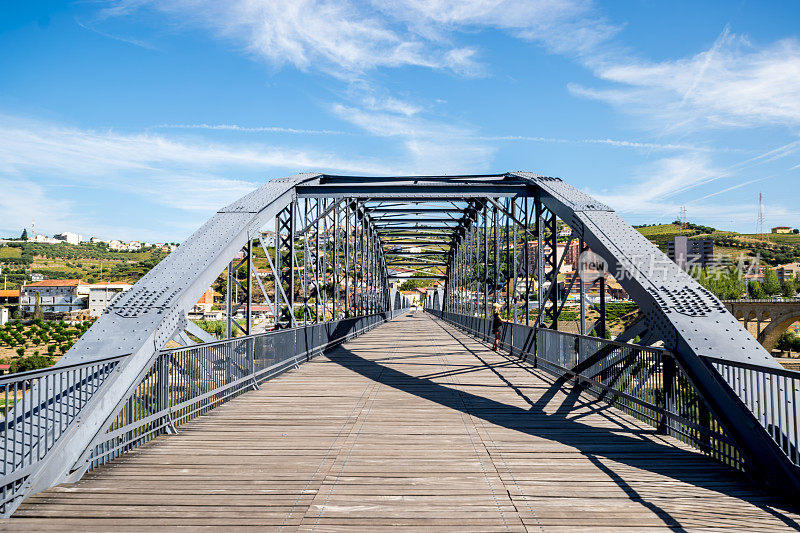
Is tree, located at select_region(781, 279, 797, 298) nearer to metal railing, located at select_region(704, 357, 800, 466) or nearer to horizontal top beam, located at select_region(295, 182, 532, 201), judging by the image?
horizontal top beam, located at select_region(295, 182, 532, 201)

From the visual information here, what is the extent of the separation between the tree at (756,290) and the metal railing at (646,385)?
4166 inches

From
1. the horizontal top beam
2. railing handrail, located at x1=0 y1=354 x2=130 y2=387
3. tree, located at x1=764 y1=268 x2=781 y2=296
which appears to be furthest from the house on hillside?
railing handrail, located at x1=0 y1=354 x2=130 y2=387

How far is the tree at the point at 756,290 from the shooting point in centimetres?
9919

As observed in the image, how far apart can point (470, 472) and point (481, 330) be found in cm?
1725

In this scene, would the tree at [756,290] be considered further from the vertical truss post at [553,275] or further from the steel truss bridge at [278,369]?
the steel truss bridge at [278,369]

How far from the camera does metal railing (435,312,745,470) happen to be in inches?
203

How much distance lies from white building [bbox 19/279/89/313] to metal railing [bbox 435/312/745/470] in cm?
13653

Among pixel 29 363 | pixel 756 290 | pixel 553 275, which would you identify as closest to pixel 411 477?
pixel 553 275

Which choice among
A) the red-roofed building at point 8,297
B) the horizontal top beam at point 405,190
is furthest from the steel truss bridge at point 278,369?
the red-roofed building at point 8,297

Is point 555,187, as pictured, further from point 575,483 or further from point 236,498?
point 236,498

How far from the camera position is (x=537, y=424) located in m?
6.61

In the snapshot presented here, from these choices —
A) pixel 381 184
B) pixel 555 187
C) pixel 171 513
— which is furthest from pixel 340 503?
pixel 381 184

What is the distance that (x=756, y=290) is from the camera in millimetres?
99188

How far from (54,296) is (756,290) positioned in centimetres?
14519
